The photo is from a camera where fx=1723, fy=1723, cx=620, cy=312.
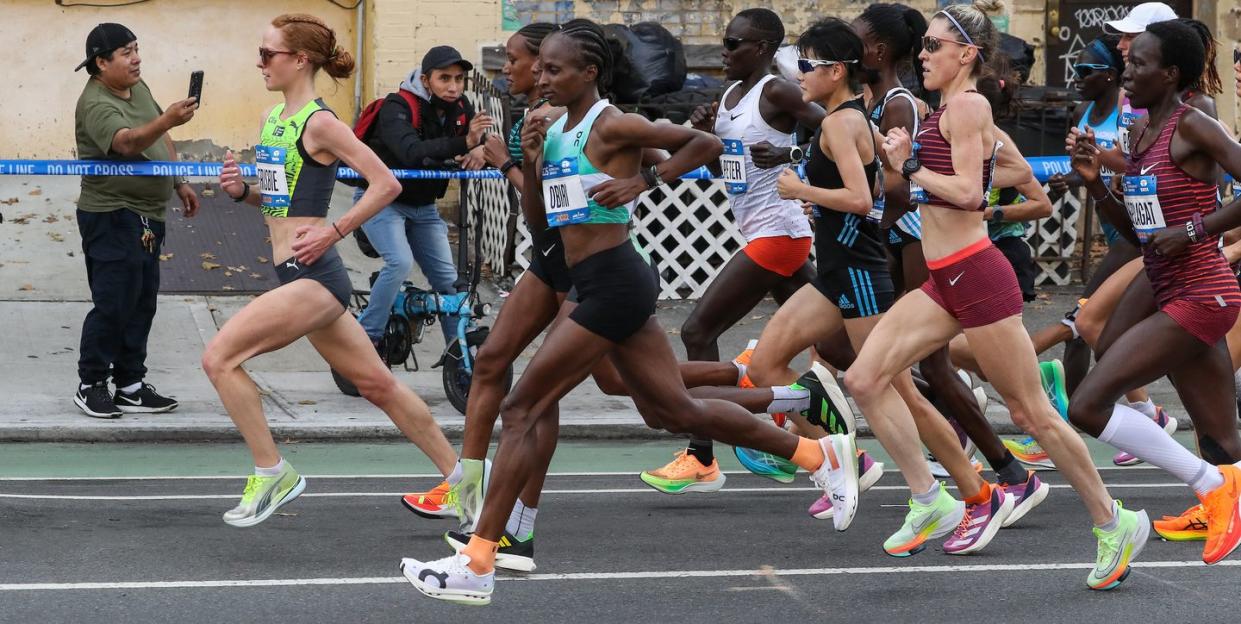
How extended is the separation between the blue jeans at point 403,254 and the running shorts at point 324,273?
3.14 meters

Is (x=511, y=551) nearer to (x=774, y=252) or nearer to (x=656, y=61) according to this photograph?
(x=774, y=252)

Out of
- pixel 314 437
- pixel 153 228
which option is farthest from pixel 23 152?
pixel 314 437

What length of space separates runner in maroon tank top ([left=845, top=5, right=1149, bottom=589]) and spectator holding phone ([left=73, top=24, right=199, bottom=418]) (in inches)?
188

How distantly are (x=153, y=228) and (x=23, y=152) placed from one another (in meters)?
6.91

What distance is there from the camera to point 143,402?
9.81m

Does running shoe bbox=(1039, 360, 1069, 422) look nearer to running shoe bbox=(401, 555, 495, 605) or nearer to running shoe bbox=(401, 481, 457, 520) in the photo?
running shoe bbox=(401, 481, 457, 520)

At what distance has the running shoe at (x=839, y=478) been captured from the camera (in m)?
6.84

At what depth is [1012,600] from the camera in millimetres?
6117

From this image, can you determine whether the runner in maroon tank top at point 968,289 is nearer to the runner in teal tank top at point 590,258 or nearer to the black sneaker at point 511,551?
the runner in teal tank top at point 590,258

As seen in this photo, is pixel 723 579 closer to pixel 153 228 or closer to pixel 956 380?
pixel 956 380

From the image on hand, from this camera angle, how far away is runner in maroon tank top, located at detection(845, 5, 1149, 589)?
6.21m

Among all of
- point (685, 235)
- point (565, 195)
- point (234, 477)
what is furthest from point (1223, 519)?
point (685, 235)

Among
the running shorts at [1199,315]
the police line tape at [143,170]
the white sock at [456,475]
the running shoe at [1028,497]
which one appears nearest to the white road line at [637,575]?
the running shoe at [1028,497]

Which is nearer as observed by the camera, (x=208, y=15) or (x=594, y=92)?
(x=594, y=92)
